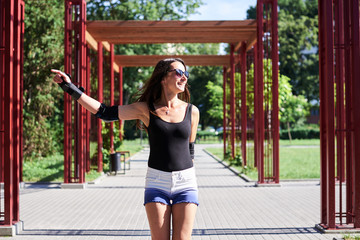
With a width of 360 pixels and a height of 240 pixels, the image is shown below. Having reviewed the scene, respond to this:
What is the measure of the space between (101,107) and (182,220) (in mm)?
975

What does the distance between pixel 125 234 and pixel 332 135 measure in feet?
10.6

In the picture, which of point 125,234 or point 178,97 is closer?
point 178,97

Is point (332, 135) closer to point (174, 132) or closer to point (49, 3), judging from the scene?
point (174, 132)

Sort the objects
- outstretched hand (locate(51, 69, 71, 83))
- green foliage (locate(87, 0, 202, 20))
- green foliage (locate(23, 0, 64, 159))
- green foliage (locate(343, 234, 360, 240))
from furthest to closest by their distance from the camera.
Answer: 1. green foliage (locate(87, 0, 202, 20))
2. green foliage (locate(23, 0, 64, 159))
3. green foliage (locate(343, 234, 360, 240))
4. outstretched hand (locate(51, 69, 71, 83))

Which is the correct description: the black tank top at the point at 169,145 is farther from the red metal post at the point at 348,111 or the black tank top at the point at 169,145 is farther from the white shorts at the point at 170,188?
the red metal post at the point at 348,111

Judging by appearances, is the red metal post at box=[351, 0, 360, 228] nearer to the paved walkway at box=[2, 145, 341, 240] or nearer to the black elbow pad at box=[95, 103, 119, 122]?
the paved walkway at box=[2, 145, 341, 240]

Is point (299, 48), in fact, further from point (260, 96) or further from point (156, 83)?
point (156, 83)

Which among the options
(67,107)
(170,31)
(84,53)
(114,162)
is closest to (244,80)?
(170,31)

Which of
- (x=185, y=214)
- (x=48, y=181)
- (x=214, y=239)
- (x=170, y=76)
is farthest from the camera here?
(x=48, y=181)

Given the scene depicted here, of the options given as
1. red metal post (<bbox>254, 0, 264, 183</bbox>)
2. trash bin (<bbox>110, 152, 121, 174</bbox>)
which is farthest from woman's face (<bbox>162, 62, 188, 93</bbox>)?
trash bin (<bbox>110, 152, 121, 174</bbox>)

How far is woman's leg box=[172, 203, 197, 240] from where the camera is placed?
334cm

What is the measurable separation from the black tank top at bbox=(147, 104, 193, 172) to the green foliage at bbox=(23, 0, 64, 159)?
17192mm

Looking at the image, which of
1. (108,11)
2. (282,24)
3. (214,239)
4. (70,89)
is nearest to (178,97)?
(70,89)

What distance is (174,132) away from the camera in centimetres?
347
